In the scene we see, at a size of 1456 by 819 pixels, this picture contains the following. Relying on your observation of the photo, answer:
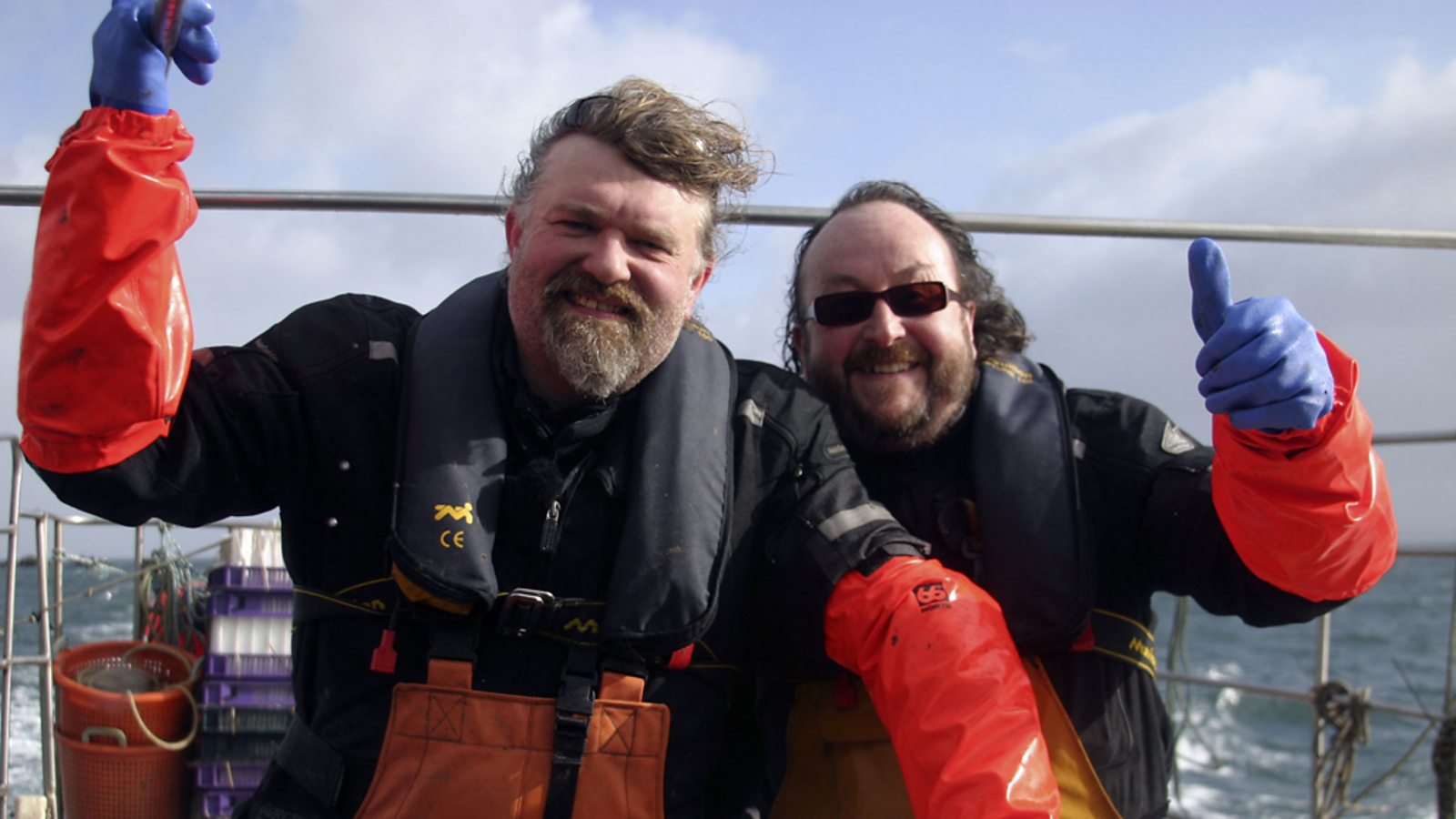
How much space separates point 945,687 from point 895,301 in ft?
3.25

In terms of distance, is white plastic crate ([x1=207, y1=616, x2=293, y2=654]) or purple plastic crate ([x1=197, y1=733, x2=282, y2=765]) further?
white plastic crate ([x1=207, y1=616, x2=293, y2=654])

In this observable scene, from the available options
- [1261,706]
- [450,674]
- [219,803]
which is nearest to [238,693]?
[219,803]

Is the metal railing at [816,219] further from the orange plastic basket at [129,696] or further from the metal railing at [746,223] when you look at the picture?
the orange plastic basket at [129,696]

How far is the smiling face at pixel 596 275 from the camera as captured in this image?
77.5 inches

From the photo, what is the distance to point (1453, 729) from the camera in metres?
3.23

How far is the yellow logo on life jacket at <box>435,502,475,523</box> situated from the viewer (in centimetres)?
183

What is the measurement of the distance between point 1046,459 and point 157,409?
63.5 inches

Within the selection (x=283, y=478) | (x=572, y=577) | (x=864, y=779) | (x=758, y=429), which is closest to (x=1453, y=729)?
(x=864, y=779)

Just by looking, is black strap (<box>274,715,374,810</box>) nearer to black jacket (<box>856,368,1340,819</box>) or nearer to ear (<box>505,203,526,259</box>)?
ear (<box>505,203,526,259</box>)

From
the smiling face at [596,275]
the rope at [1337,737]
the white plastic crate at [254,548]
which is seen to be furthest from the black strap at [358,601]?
the rope at [1337,737]

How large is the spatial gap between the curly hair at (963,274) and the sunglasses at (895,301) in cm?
19

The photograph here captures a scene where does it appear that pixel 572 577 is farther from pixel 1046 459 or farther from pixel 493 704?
pixel 1046 459

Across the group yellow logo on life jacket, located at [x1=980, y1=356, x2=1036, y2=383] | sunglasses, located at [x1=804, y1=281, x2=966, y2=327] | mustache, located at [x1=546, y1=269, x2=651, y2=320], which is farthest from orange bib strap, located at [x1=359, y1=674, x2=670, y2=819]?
yellow logo on life jacket, located at [x1=980, y1=356, x2=1036, y2=383]

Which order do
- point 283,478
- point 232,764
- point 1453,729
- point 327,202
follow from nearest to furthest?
point 283,478
point 327,202
point 232,764
point 1453,729
